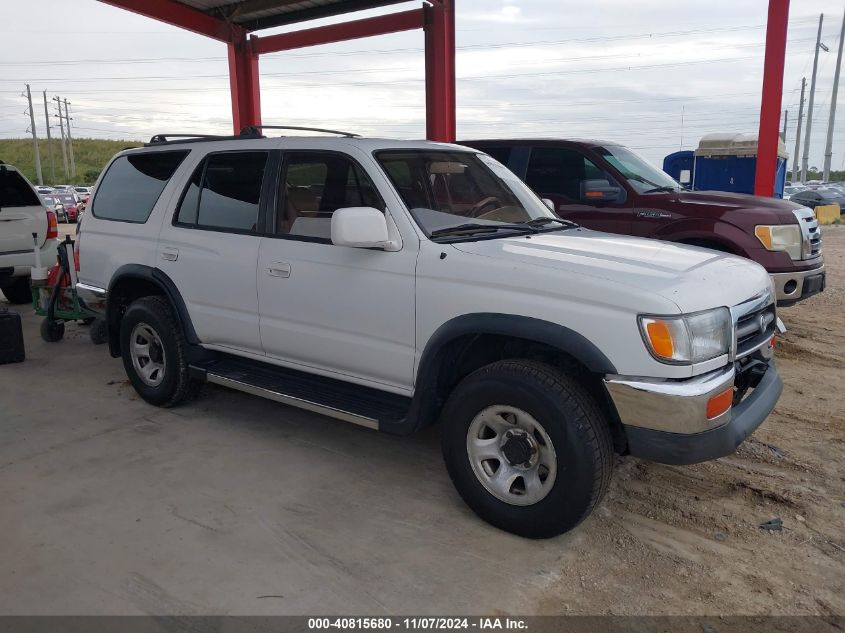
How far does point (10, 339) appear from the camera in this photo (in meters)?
6.55

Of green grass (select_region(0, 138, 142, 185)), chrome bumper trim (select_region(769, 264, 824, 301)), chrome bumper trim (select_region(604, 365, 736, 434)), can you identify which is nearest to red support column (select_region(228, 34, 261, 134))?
chrome bumper trim (select_region(769, 264, 824, 301))

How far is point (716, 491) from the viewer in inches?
153

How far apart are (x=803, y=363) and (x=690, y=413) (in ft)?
13.3

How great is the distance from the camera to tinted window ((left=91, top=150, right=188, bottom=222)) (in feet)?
17.0

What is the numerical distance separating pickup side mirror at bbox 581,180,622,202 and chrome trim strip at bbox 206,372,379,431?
3.80 m

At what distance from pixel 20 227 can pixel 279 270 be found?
20.0 feet

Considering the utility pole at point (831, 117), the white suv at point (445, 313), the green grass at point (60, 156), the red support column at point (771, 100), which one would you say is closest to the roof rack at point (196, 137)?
the white suv at point (445, 313)

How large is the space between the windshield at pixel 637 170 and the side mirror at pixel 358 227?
4.15 m

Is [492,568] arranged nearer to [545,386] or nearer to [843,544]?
[545,386]

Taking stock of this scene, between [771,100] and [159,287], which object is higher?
[771,100]

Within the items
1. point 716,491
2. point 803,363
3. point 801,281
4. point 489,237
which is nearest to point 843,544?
point 716,491

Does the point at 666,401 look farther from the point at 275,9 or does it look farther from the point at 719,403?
the point at 275,9

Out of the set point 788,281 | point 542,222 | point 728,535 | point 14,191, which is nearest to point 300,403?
point 542,222

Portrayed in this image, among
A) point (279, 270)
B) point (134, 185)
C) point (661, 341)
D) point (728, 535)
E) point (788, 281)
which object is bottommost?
point (728, 535)
